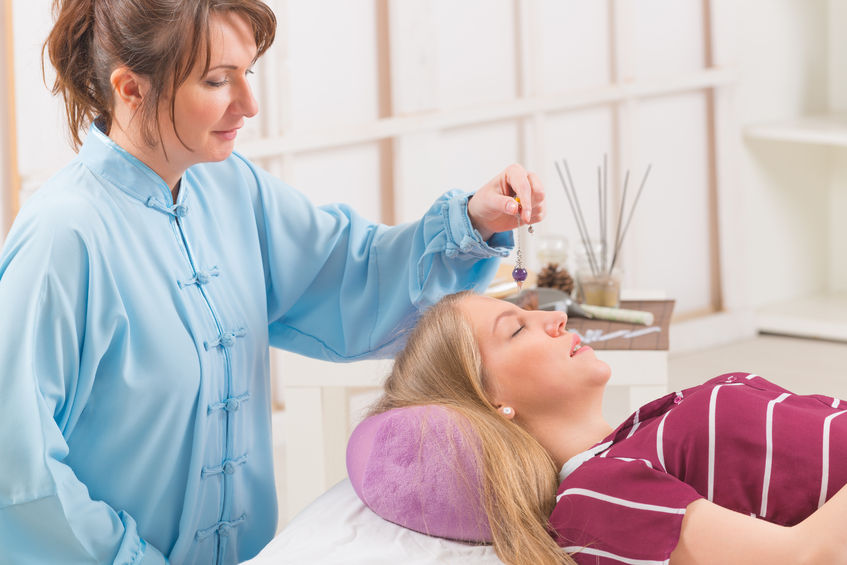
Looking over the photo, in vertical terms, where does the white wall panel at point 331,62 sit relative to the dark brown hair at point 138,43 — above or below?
above

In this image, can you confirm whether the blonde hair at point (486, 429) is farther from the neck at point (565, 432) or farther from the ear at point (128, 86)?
the ear at point (128, 86)

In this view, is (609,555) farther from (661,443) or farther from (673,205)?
(673,205)

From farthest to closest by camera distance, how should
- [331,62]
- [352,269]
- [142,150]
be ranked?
[331,62] < [352,269] < [142,150]

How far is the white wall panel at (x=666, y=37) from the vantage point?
4.00 metres

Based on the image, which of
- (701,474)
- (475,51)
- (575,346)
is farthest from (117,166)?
(475,51)

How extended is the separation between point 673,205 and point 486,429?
2.93 meters

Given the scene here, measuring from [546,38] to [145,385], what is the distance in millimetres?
2698

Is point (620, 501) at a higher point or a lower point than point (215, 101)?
lower

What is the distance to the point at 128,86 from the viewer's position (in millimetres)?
1364

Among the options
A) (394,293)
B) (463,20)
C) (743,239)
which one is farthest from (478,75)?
(394,293)

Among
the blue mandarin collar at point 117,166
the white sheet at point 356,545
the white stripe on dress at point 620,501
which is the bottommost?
the white sheet at point 356,545

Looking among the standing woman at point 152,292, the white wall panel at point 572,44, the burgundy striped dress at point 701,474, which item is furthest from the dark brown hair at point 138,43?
the white wall panel at point 572,44

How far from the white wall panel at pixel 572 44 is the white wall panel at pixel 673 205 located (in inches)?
9.9

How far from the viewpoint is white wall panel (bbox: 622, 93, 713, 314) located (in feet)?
13.3
